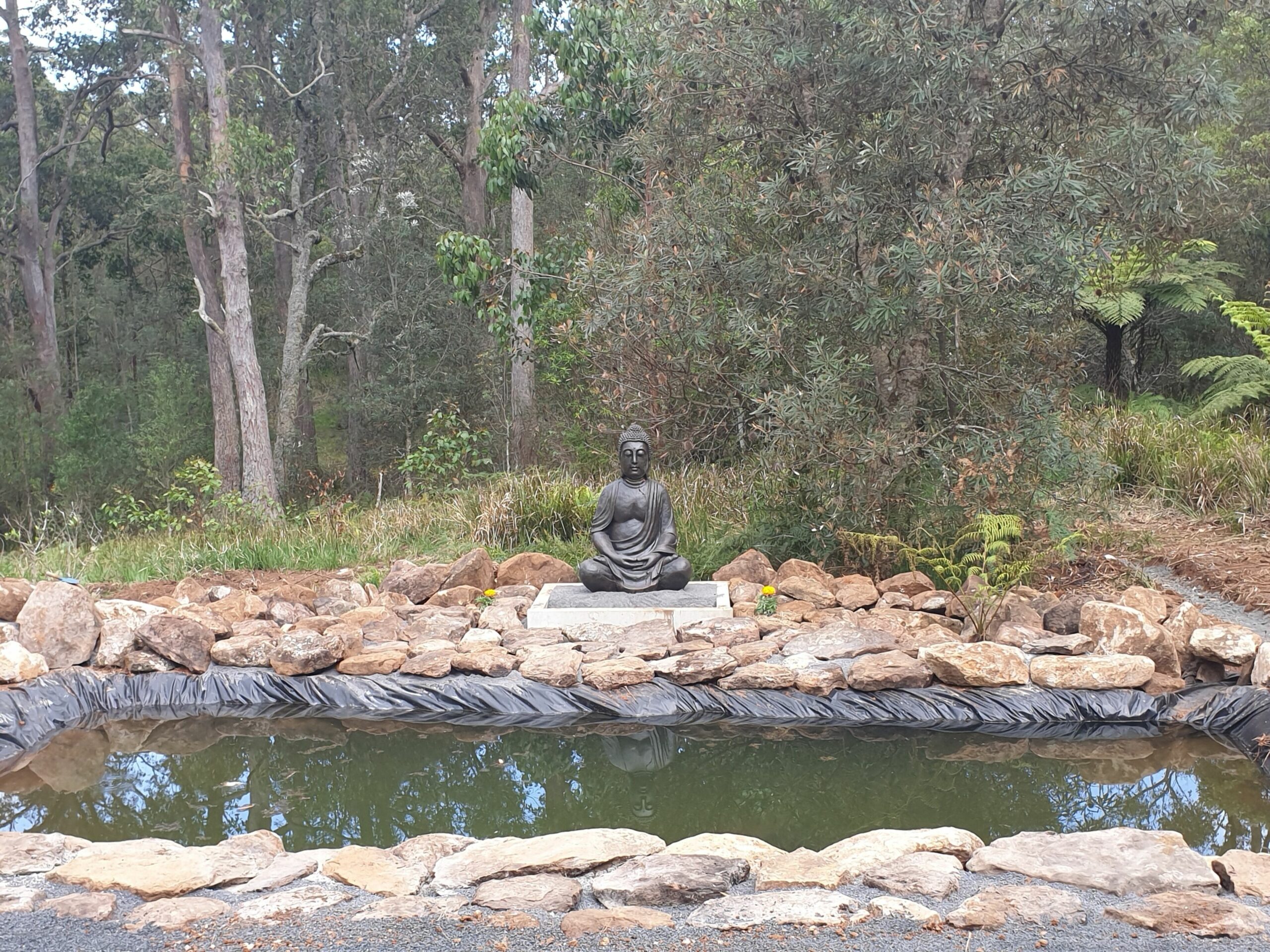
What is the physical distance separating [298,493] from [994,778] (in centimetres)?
1597

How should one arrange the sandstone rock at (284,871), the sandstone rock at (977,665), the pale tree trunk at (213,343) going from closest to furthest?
the sandstone rock at (284,871) < the sandstone rock at (977,665) < the pale tree trunk at (213,343)

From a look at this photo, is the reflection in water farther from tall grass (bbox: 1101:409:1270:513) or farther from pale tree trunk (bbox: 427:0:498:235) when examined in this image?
pale tree trunk (bbox: 427:0:498:235)

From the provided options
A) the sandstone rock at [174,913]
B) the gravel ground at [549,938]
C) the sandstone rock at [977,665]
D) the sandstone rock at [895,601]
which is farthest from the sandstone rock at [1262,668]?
the sandstone rock at [174,913]

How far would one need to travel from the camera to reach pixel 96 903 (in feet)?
11.2

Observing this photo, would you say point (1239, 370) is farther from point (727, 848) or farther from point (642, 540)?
point (727, 848)

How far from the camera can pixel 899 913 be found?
322 centimetres

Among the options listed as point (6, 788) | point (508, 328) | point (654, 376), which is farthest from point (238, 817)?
point (508, 328)

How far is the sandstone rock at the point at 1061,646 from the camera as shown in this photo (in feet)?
19.4

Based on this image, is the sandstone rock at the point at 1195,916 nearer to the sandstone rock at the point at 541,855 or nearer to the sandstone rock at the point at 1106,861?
the sandstone rock at the point at 1106,861

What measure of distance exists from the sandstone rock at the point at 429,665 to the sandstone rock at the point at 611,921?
3033 millimetres

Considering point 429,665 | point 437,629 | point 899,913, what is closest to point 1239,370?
point 437,629

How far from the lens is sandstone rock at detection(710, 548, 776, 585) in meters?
7.69

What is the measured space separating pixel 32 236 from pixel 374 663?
711 inches

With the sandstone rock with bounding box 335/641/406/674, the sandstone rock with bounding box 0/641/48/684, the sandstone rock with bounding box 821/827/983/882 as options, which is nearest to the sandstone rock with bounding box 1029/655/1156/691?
the sandstone rock with bounding box 821/827/983/882
